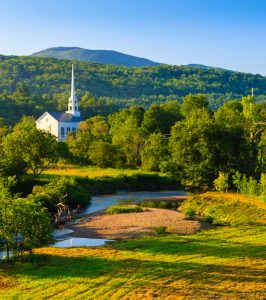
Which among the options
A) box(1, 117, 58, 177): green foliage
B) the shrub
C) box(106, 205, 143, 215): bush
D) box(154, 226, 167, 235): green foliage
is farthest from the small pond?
the shrub

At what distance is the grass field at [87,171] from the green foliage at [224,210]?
68.7 ft

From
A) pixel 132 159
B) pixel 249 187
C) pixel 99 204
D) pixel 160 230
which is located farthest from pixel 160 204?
pixel 132 159

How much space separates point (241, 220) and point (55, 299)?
25117mm

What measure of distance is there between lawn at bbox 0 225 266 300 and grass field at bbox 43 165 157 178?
128ft

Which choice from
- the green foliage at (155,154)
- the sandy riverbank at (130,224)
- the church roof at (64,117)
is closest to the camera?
the sandy riverbank at (130,224)

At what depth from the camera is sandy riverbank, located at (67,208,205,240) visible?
41.8 meters

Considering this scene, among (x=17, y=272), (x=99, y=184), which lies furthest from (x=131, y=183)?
(x=17, y=272)

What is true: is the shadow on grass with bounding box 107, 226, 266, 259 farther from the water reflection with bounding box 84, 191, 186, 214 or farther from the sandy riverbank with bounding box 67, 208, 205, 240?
the water reflection with bounding box 84, 191, 186, 214

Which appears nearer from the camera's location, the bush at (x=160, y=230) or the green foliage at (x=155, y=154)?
the bush at (x=160, y=230)

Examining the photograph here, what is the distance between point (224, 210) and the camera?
50.4 m

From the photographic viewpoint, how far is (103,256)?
3269 centimetres

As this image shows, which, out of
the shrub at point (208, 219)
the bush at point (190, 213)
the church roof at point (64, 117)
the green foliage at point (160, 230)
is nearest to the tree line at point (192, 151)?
the bush at point (190, 213)

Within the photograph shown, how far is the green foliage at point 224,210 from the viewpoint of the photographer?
152ft

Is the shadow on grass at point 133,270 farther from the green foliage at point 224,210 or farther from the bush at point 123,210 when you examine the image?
the bush at point 123,210
